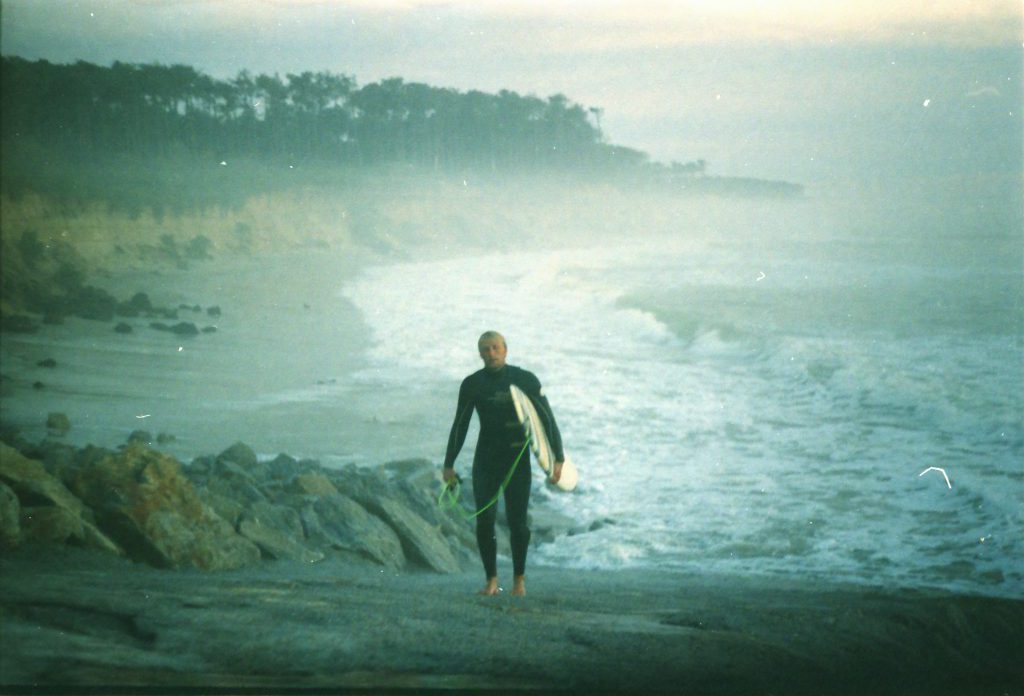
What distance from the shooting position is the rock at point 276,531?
6281mm

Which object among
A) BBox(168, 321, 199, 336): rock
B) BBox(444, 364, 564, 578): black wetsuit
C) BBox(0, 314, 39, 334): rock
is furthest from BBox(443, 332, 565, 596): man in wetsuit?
BBox(0, 314, 39, 334): rock

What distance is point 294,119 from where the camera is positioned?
12.7 m

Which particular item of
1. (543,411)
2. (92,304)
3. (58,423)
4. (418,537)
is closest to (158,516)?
(418,537)

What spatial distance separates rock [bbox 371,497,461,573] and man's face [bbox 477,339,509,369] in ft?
6.94

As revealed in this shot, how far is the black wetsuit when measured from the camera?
5188mm

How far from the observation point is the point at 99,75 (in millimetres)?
11648

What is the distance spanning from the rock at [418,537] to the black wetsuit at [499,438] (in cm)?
160

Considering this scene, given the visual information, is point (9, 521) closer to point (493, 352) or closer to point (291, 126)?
point (493, 352)

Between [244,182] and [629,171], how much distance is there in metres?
6.37

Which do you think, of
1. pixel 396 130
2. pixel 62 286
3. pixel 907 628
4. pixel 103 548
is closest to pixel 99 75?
pixel 396 130

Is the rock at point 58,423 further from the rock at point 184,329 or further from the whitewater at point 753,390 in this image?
the rock at point 184,329

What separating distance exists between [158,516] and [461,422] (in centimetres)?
189

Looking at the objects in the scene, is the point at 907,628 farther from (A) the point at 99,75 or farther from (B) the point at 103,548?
(A) the point at 99,75

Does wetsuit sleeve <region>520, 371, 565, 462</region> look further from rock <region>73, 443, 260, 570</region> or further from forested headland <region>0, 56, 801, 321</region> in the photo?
forested headland <region>0, 56, 801, 321</region>
